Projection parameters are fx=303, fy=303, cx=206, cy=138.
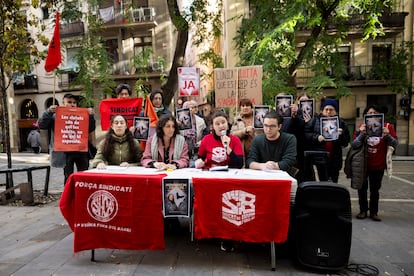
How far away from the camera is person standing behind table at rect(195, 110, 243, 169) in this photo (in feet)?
13.1

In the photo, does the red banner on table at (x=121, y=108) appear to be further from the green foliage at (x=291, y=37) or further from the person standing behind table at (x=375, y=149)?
the person standing behind table at (x=375, y=149)

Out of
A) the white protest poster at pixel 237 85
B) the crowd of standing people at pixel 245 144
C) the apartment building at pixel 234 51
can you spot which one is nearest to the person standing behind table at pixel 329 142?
the crowd of standing people at pixel 245 144

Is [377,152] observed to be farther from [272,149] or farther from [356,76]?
[356,76]

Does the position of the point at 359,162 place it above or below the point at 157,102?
below

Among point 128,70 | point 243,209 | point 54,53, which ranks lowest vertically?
point 243,209

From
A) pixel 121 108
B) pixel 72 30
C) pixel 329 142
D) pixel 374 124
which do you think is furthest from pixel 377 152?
pixel 72 30

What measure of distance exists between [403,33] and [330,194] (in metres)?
19.9

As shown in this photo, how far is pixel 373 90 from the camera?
64.5 ft

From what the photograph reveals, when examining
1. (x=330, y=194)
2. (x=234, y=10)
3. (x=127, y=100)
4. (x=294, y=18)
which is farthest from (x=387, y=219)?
(x=234, y=10)

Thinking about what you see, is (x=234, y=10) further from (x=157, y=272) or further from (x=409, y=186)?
(x=157, y=272)

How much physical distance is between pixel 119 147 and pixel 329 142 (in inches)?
139

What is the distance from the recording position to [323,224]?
3.27 meters

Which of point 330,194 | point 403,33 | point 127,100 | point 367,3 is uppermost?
point 403,33

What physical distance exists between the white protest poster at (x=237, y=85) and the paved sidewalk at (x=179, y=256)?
8.55ft
